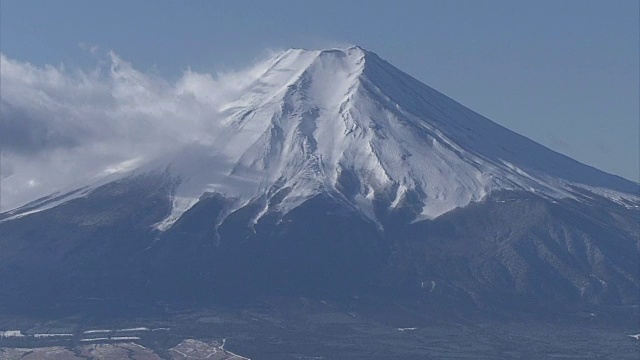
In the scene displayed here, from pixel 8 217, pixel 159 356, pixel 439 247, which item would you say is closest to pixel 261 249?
pixel 439 247

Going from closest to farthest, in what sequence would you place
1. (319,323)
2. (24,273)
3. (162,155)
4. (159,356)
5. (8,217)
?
(159,356) → (319,323) → (24,273) → (8,217) → (162,155)

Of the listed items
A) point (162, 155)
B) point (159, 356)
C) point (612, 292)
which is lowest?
point (159, 356)

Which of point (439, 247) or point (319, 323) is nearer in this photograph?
point (319, 323)

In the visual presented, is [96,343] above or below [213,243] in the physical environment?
below

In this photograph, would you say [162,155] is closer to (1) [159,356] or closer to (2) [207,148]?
(2) [207,148]

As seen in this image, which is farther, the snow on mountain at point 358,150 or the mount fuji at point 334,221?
the snow on mountain at point 358,150

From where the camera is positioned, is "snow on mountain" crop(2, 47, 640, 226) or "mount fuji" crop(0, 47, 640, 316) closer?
"mount fuji" crop(0, 47, 640, 316)

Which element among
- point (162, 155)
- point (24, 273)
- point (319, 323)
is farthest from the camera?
point (162, 155)
